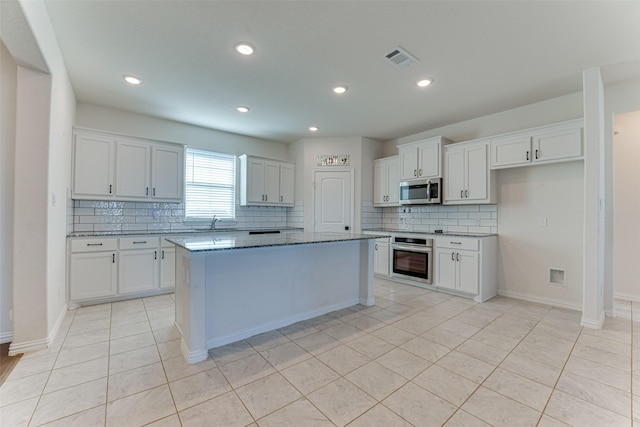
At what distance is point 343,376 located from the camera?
2.05m

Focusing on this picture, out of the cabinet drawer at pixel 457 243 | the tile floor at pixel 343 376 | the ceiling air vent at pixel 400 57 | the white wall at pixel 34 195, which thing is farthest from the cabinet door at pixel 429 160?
the white wall at pixel 34 195

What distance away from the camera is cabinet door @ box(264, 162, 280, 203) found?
216 inches

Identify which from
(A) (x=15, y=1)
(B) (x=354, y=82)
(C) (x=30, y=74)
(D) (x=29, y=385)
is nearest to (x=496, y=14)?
(B) (x=354, y=82)

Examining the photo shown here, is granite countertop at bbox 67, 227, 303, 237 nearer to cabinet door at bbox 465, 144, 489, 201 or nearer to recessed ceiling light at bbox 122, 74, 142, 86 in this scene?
recessed ceiling light at bbox 122, 74, 142, 86

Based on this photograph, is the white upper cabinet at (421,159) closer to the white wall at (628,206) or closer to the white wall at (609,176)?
the white wall at (609,176)

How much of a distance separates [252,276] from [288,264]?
423mm

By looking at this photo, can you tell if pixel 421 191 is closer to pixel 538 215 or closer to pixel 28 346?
pixel 538 215

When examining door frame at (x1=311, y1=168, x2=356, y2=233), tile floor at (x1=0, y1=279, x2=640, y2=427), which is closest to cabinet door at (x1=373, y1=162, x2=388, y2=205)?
door frame at (x1=311, y1=168, x2=356, y2=233)

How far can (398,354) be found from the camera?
7.82ft

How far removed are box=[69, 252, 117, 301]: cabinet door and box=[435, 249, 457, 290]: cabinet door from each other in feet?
15.2

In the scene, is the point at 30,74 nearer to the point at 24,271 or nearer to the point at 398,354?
the point at 24,271

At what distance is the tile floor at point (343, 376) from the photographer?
166 centimetres

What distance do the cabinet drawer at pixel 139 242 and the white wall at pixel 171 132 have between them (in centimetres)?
162

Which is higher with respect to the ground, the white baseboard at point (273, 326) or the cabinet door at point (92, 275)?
the cabinet door at point (92, 275)
